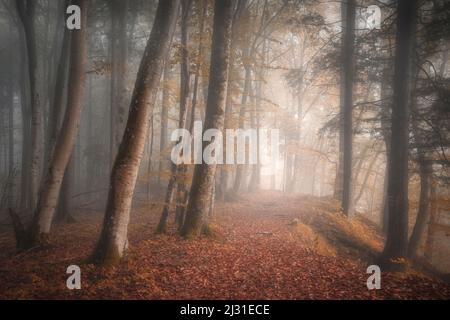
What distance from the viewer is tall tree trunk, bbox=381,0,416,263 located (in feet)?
29.2

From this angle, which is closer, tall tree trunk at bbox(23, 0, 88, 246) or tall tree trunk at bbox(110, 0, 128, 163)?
tall tree trunk at bbox(23, 0, 88, 246)

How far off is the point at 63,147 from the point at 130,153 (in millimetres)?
3016

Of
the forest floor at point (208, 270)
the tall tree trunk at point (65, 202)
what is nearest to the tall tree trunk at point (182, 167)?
the forest floor at point (208, 270)

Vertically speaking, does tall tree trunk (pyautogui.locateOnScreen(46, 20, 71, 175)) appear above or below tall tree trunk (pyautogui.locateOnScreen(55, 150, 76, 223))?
above

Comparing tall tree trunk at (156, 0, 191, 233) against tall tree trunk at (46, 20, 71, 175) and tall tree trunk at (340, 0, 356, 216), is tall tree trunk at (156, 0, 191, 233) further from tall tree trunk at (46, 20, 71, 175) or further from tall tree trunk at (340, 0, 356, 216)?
tall tree trunk at (340, 0, 356, 216)

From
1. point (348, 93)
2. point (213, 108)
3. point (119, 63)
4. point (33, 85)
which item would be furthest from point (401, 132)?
point (33, 85)

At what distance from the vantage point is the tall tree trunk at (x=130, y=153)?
642 cm

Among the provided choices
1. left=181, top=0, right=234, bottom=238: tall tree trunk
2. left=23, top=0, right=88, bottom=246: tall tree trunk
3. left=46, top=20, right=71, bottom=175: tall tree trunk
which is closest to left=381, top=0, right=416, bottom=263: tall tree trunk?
left=181, top=0, right=234, bottom=238: tall tree trunk

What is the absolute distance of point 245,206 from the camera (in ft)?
54.1

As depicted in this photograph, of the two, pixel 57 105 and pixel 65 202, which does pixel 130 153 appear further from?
pixel 65 202

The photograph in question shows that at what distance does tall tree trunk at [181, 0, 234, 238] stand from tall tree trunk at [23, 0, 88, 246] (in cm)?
391

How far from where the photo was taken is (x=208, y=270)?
22.0ft

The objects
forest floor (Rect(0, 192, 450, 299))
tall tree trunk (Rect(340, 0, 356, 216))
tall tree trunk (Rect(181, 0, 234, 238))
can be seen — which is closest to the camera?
forest floor (Rect(0, 192, 450, 299))
